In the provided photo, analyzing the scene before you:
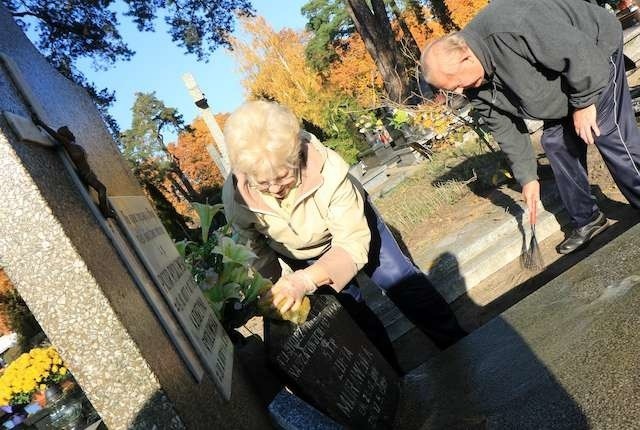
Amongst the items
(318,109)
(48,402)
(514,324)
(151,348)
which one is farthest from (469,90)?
(318,109)

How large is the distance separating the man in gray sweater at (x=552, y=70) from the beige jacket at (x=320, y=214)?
0.82 metres

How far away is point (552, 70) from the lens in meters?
2.57

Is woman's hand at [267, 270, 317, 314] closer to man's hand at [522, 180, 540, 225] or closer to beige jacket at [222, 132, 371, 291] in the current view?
beige jacket at [222, 132, 371, 291]

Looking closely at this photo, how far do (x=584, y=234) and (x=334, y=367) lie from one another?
209cm

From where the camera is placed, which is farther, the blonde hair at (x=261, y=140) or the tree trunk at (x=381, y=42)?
the tree trunk at (x=381, y=42)

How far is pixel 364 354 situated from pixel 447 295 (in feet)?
5.80

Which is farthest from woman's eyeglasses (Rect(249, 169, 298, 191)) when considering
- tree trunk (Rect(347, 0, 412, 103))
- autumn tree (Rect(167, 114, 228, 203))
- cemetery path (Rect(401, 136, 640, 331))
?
autumn tree (Rect(167, 114, 228, 203))

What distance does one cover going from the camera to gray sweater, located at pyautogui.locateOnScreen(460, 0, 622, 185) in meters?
2.39

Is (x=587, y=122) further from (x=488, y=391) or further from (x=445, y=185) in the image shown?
(x=445, y=185)

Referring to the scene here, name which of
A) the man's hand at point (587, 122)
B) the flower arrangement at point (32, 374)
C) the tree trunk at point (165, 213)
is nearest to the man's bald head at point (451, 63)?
the man's hand at point (587, 122)

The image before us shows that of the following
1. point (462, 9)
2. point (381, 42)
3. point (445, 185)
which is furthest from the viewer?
point (462, 9)

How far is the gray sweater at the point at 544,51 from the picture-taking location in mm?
2395

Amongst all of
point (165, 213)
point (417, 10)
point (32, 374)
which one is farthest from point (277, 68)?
point (32, 374)

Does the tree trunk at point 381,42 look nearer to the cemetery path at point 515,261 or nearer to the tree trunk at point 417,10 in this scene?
the cemetery path at point 515,261
